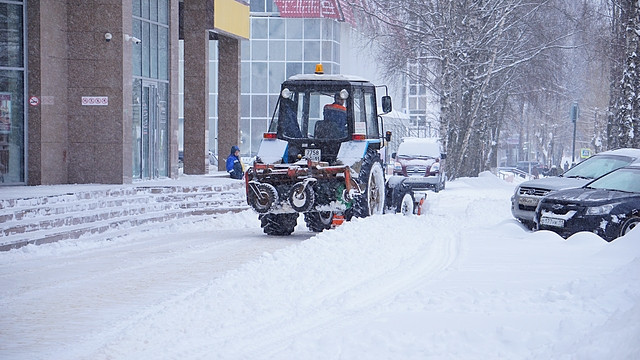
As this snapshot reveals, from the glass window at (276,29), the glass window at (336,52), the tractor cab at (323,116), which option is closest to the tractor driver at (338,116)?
the tractor cab at (323,116)

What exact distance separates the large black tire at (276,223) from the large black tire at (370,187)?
4.39ft

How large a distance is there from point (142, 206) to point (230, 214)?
3.34 metres

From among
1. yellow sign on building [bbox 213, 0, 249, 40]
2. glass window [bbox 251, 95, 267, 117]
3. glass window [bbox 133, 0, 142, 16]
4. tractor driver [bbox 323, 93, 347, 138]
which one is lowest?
tractor driver [bbox 323, 93, 347, 138]

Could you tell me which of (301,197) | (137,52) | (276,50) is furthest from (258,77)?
(301,197)

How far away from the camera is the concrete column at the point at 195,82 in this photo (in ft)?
100

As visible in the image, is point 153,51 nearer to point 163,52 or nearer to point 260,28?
point 163,52

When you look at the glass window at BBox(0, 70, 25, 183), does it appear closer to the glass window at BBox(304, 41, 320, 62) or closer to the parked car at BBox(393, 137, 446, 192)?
the parked car at BBox(393, 137, 446, 192)

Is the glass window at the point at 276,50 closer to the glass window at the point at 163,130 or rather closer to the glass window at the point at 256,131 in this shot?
the glass window at the point at 256,131

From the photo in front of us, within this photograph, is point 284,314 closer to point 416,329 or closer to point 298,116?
point 416,329

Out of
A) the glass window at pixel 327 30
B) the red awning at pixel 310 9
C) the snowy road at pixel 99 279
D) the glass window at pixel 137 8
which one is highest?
the red awning at pixel 310 9

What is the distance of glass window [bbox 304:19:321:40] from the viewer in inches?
2441

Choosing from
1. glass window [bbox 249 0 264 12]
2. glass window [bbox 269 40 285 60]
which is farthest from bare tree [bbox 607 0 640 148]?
glass window [bbox 249 0 264 12]

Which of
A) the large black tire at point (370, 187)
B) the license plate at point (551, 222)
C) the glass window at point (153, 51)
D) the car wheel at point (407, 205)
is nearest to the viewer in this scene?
the license plate at point (551, 222)

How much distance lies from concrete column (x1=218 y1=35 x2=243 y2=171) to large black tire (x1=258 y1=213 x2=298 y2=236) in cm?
1663
